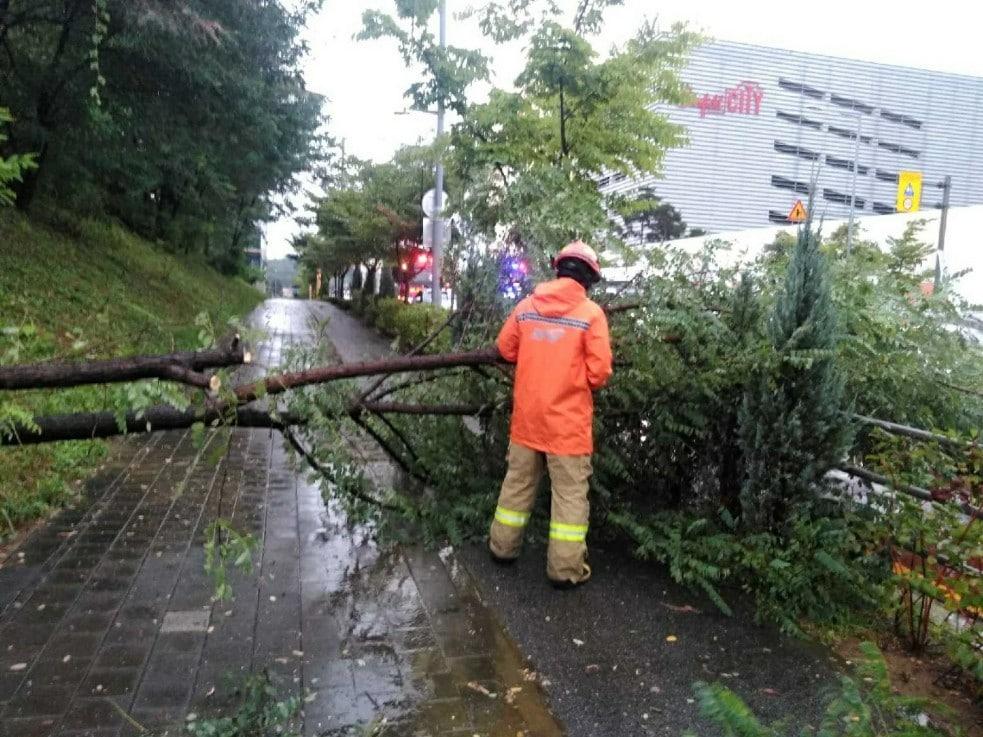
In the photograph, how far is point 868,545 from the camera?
3646mm

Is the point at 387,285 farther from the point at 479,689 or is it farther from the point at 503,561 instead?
the point at 479,689

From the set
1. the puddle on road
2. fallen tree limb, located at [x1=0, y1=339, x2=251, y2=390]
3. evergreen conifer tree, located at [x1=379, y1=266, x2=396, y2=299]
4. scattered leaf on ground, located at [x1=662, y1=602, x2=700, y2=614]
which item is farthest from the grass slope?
evergreen conifer tree, located at [x1=379, y1=266, x2=396, y2=299]

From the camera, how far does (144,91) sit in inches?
472

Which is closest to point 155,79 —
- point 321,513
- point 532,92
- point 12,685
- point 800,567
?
point 532,92

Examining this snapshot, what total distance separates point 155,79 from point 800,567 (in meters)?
11.7

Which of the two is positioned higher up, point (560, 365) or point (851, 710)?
point (560, 365)

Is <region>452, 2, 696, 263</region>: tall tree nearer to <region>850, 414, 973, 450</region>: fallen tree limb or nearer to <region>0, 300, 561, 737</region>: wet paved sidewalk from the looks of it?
<region>850, 414, 973, 450</region>: fallen tree limb

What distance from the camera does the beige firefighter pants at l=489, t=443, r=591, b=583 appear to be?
13.4ft

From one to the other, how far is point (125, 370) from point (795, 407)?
10.1 feet

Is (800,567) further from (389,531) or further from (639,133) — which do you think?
(639,133)

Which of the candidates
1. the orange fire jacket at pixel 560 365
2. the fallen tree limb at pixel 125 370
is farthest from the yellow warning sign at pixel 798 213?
the fallen tree limb at pixel 125 370

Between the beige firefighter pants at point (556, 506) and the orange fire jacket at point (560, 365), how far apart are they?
0.10m

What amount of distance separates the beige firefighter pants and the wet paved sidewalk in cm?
44

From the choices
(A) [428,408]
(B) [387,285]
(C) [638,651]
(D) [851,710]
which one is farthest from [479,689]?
(B) [387,285]
